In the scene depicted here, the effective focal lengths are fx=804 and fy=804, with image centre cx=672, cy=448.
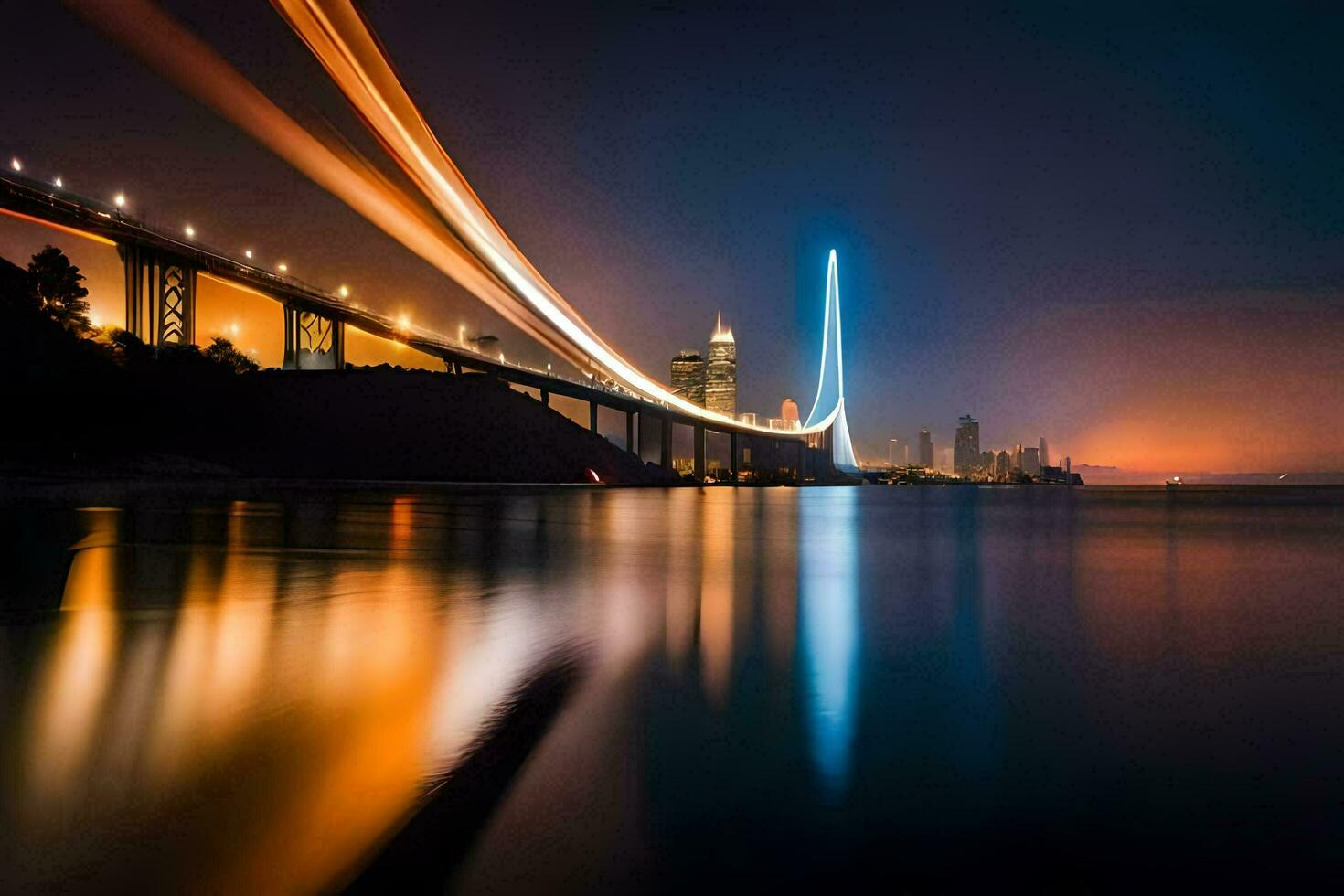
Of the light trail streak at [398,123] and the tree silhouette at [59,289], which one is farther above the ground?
the tree silhouette at [59,289]

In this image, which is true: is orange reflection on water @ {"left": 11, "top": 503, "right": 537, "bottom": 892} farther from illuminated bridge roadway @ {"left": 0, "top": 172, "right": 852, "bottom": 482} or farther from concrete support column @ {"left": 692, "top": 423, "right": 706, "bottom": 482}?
concrete support column @ {"left": 692, "top": 423, "right": 706, "bottom": 482}

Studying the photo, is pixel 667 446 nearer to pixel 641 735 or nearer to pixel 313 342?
pixel 313 342

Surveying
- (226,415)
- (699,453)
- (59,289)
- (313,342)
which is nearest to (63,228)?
(59,289)

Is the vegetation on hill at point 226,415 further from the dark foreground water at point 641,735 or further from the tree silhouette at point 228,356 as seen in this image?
the dark foreground water at point 641,735

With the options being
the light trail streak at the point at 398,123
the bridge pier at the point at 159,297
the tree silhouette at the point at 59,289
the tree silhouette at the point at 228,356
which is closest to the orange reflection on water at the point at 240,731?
the light trail streak at the point at 398,123

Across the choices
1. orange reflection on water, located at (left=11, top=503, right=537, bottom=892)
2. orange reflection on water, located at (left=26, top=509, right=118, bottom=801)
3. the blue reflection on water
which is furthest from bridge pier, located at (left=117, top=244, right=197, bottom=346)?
orange reflection on water, located at (left=11, top=503, right=537, bottom=892)
